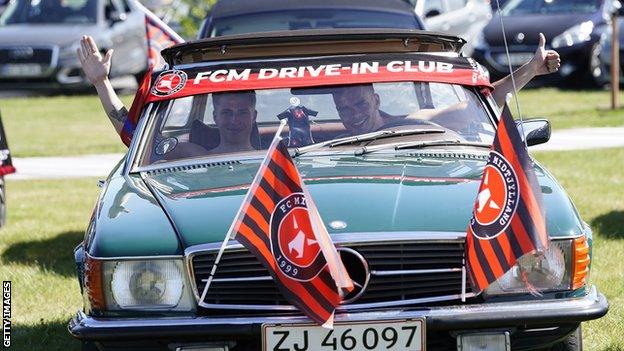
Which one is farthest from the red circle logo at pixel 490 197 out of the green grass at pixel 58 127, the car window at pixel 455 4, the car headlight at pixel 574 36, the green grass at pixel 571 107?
the car window at pixel 455 4

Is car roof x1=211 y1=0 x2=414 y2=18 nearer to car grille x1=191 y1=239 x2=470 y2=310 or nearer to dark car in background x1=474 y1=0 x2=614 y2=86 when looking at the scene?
A: car grille x1=191 y1=239 x2=470 y2=310

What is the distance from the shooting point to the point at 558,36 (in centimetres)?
2027

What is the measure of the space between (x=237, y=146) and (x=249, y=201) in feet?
3.93

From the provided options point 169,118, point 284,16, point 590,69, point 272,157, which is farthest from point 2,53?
point 272,157

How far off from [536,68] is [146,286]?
2893 mm

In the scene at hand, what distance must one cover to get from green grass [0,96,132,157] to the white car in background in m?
4.84

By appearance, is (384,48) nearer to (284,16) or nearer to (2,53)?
(284,16)

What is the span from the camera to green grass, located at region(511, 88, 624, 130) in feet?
54.3

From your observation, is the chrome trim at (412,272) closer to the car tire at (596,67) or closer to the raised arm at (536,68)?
the raised arm at (536,68)

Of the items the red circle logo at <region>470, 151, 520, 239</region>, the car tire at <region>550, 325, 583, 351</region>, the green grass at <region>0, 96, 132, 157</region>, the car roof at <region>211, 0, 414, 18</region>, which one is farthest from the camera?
the green grass at <region>0, 96, 132, 157</region>

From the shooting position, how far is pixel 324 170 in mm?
5859

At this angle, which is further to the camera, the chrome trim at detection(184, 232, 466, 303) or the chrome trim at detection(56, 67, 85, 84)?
the chrome trim at detection(56, 67, 85, 84)

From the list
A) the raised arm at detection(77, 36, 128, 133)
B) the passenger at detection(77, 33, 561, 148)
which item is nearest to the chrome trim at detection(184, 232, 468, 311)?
the passenger at detection(77, 33, 561, 148)

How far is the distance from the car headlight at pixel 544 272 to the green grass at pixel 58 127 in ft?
34.9
